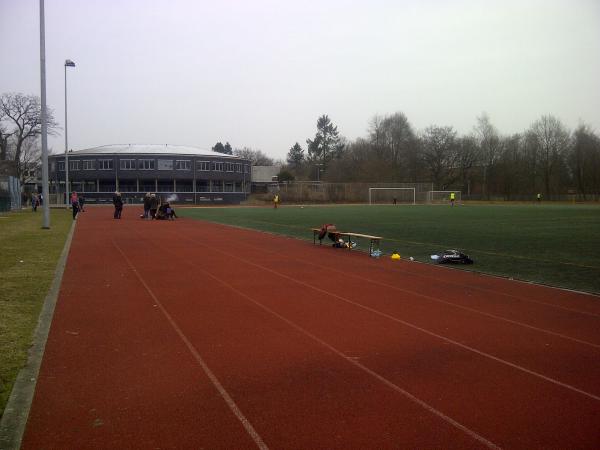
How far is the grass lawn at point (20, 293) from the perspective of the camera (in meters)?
5.57

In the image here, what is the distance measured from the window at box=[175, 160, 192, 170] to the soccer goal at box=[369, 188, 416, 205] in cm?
2933

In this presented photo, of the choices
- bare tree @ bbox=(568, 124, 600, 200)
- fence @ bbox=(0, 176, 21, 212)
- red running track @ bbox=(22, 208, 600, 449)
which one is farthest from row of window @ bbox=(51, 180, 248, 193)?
red running track @ bbox=(22, 208, 600, 449)

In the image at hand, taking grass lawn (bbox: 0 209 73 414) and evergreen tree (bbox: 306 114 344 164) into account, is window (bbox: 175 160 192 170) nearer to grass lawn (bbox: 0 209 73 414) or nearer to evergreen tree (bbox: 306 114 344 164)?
evergreen tree (bbox: 306 114 344 164)

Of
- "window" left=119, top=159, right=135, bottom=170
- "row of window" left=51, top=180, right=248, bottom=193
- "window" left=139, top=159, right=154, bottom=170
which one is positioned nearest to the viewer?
"window" left=119, top=159, right=135, bottom=170

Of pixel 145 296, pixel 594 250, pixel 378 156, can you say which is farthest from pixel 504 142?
pixel 145 296

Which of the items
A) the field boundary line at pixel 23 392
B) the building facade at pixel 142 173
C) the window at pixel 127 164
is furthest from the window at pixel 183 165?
the field boundary line at pixel 23 392

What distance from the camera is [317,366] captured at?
558cm

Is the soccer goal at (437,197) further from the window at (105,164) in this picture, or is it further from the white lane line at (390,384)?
the white lane line at (390,384)

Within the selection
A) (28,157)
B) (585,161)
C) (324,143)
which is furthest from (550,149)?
(28,157)

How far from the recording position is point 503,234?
21906 mm

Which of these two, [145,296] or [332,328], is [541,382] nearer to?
[332,328]

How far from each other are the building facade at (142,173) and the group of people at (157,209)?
46921 mm

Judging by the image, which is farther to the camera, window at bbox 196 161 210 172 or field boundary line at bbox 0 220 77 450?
window at bbox 196 161 210 172

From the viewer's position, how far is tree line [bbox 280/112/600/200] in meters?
87.9
